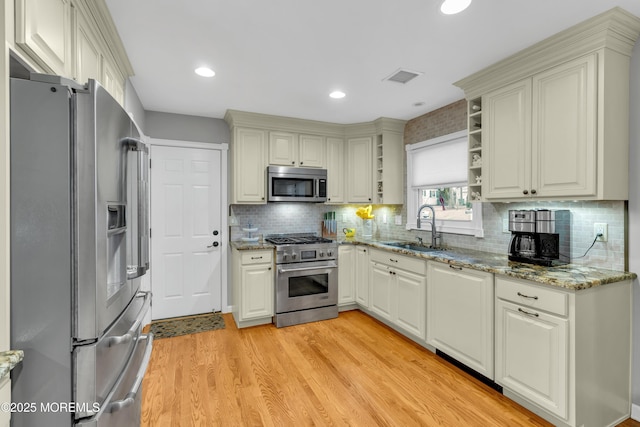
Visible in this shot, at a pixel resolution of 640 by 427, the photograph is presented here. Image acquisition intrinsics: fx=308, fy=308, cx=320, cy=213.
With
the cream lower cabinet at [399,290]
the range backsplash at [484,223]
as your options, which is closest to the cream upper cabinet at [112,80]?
the range backsplash at [484,223]

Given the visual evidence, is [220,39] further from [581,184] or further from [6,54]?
[581,184]

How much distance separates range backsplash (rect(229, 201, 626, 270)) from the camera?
211 cm

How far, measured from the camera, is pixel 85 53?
1675 mm

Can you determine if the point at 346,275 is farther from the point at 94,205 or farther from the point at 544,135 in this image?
the point at 94,205

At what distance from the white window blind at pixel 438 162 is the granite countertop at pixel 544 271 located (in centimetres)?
104

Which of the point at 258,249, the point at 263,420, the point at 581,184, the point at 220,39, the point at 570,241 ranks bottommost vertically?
the point at 263,420

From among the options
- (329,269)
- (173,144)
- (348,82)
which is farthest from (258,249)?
(348,82)

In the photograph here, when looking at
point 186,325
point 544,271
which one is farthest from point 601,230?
point 186,325

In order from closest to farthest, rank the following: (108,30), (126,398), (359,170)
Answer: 1. (126,398)
2. (108,30)
3. (359,170)

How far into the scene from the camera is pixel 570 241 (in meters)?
2.31

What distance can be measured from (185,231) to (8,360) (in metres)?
3.05

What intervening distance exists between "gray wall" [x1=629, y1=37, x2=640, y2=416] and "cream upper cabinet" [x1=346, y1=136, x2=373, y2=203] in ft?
8.52

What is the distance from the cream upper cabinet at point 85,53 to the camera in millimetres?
1564

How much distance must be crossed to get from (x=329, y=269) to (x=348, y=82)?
7.12ft
